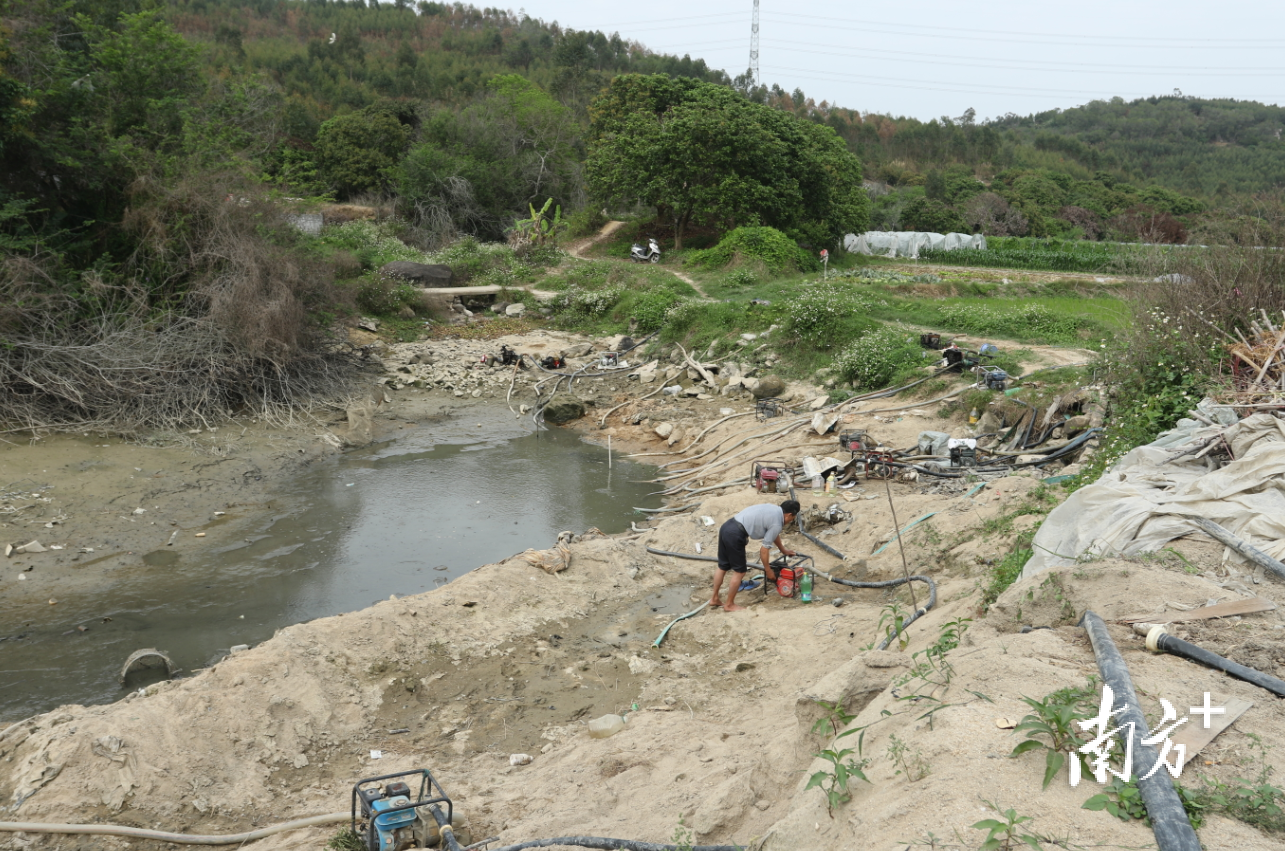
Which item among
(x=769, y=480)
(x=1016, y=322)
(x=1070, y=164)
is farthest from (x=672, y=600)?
(x=1070, y=164)

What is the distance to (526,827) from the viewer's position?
4625 mm

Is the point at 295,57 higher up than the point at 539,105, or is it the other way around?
the point at 295,57

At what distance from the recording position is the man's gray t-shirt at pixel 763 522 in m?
7.95

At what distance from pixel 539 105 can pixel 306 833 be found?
3783 cm

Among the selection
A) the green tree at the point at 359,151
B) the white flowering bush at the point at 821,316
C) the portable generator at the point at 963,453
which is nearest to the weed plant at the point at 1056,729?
the portable generator at the point at 963,453

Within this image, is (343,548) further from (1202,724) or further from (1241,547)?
(1202,724)

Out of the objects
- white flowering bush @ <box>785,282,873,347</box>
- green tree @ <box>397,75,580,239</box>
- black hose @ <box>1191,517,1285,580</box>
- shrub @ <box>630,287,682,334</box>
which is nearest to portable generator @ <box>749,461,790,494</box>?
white flowering bush @ <box>785,282,873,347</box>

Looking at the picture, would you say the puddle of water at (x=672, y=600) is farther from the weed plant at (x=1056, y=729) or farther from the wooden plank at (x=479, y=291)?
the wooden plank at (x=479, y=291)

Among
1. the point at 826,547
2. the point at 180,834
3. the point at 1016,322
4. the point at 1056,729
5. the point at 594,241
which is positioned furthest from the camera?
the point at 594,241

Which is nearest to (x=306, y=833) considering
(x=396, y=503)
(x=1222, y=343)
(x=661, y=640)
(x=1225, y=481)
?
(x=661, y=640)

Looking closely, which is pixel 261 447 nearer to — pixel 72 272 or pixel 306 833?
pixel 72 272

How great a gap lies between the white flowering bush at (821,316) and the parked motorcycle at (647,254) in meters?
10.5

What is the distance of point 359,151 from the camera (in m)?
35.9

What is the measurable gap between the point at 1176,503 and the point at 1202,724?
9.00 ft
